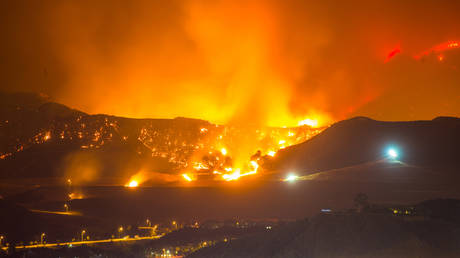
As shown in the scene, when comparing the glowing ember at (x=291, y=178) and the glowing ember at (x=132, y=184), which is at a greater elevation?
the glowing ember at (x=132, y=184)

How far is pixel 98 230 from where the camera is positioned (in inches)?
4222

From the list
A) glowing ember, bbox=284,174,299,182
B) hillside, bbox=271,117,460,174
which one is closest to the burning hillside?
hillside, bbox=271,117,460,174

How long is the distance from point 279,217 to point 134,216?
3621 centimetres

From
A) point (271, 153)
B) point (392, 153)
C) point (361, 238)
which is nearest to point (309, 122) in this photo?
point (271, 153)

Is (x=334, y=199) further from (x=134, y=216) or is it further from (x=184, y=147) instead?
(x=184, y=147)

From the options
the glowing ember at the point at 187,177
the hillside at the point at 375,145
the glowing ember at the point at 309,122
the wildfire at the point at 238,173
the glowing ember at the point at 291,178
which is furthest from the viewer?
the glowing ember at the point at 309,122

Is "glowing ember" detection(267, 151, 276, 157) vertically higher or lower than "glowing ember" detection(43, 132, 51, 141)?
lower

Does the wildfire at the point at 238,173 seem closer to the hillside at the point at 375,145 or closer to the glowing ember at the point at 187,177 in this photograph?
the hillside at the point at 375,145

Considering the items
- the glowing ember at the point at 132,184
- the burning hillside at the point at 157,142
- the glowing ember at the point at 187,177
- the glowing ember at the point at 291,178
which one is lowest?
the glowing ember at the point at 291,178

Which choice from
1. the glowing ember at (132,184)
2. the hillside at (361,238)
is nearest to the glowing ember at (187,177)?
the glowing ember at (132,184)

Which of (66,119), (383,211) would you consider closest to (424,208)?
(383,211)

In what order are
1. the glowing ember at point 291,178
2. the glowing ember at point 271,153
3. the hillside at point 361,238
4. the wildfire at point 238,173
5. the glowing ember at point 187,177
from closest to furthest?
the hillside at point 361,238
the glowing ember at point 291,178
the wildfire at point 238,173
the glowing ember at point 271,153
the glowing ember at point 187,177

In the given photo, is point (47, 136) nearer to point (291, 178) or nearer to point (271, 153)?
point (271, 153)

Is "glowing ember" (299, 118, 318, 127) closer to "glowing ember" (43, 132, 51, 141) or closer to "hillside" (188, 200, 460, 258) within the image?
"hillside" (188, 200, 460, 258)
